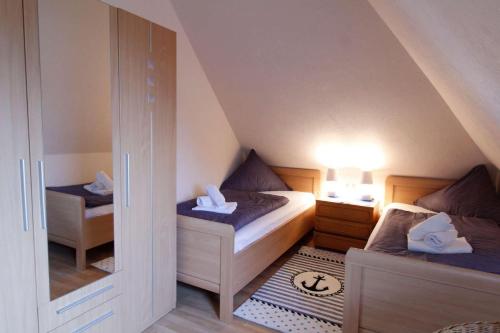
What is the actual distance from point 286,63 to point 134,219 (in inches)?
79.4

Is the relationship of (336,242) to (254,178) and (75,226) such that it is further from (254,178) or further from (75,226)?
(75,226)

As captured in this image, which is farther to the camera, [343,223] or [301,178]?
[301,178]

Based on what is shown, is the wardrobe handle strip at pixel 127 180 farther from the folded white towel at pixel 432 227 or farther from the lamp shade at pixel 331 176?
the lamp shade at pixel 331 176

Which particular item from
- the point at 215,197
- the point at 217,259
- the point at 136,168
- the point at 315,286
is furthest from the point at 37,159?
the point at 315,286

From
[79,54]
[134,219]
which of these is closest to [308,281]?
[134,219]

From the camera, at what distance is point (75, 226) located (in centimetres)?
177

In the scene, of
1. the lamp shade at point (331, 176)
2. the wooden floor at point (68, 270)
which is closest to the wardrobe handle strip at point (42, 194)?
the wooden floor at point (68, 270)

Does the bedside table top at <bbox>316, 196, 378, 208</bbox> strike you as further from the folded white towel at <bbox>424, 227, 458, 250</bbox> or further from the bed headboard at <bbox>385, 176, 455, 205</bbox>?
the folded white towel at <bbox>424, 227, 458, 250</bbox>

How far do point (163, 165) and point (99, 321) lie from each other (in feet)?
3.40

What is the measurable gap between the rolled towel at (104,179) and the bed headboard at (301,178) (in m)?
2.89

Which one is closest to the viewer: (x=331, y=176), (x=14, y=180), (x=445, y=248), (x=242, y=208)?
(x=14, y=180)

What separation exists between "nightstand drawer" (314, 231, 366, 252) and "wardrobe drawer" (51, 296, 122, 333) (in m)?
2.41

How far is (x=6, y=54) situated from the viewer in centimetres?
133

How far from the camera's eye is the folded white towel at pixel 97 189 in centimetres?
185
